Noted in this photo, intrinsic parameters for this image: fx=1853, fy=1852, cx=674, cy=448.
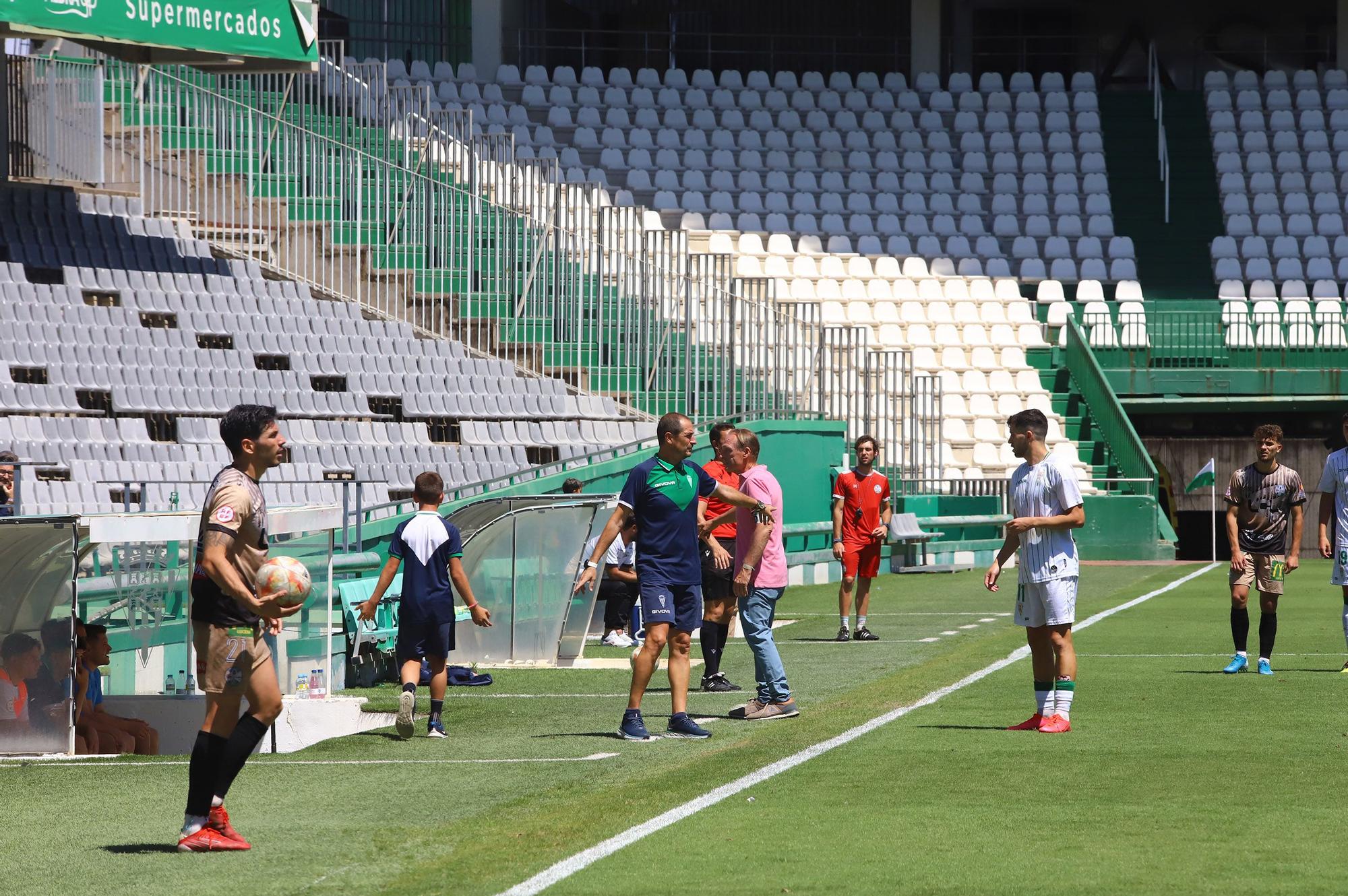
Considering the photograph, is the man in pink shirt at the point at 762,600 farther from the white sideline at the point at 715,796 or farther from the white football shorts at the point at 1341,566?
the white football shorts at the point at 1341,566

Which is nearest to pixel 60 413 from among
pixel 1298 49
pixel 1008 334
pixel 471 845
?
pixel 471 845

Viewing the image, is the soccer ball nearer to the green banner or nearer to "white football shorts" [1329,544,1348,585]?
"white football shorts" [1329,544,1348,585]

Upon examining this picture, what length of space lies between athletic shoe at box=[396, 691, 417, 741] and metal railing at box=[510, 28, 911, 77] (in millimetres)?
30852

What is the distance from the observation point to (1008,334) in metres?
32.4

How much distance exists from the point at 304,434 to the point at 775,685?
38.7ft

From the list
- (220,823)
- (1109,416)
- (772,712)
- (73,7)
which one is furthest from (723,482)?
(1109,416)

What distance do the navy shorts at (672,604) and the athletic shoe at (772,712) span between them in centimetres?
100

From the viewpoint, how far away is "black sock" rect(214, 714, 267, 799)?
7207 mm

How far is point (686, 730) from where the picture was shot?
34.2 feet

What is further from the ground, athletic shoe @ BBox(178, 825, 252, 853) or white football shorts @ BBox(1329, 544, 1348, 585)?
white football shorts @ BBox(1329, 544, 1348, 585)

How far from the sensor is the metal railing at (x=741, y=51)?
40406 mm

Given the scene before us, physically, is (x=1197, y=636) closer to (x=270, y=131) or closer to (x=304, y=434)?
(x=304, y=434)

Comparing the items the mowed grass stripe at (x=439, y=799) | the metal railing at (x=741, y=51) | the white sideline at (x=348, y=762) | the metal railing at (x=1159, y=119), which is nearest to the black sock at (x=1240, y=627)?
the mowed grass stripe at (x=439, y=799)

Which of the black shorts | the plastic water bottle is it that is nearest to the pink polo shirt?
the black shorts
